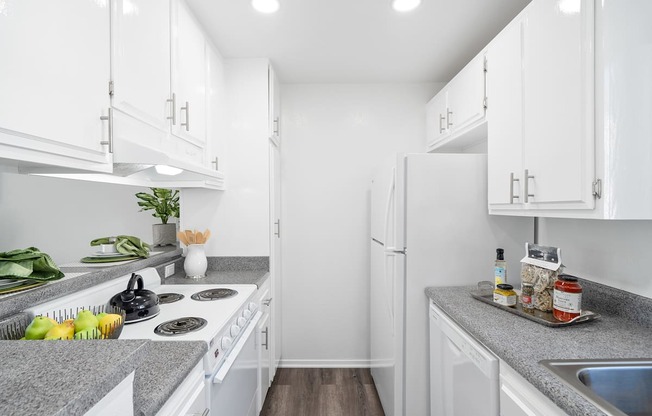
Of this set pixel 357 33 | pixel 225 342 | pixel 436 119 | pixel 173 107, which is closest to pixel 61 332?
pixel 225 342

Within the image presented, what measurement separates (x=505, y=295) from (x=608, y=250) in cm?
47

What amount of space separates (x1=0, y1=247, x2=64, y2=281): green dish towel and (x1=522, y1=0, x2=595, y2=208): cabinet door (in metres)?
1.94

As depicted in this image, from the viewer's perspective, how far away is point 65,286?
1266 mm

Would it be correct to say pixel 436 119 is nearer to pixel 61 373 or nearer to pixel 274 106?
pixel 274 106

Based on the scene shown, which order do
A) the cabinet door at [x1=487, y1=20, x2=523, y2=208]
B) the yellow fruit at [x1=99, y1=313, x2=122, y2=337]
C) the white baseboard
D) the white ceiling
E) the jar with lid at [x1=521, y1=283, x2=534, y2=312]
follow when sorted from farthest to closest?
the white baseboard → the white ceiling → the cabinet door at [x1=487, y1=20, x2=523, y2=208] → the jar with lid at [x1=521, y1=283, x2=534, y2=312] → the yellow fruit at [x1=99, y1=313, x2=122, y2=337]

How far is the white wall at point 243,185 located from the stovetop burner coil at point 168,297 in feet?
2.15

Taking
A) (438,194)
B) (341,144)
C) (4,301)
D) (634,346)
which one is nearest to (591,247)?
(634,346)

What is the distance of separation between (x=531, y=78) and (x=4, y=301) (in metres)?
2.10

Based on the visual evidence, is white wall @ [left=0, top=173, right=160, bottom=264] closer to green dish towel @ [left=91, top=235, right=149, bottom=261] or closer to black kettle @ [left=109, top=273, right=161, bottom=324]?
green dish towel @ [left=91, top=235, right=149, bottom=261]

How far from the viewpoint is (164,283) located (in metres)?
2.03

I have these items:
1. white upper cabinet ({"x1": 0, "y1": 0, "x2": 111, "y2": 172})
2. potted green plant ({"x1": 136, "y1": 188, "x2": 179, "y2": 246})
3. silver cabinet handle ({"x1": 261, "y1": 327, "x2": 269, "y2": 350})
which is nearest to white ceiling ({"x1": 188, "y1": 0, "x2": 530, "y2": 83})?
white upper cabinet ({"x1": 0, "y1": 0, "x2": 111, "y2": 172})

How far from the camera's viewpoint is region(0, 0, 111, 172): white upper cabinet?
0.80 m

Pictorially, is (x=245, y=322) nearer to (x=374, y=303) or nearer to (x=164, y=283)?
(x=164, y=283)

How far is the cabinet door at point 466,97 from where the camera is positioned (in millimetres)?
→ 1942
